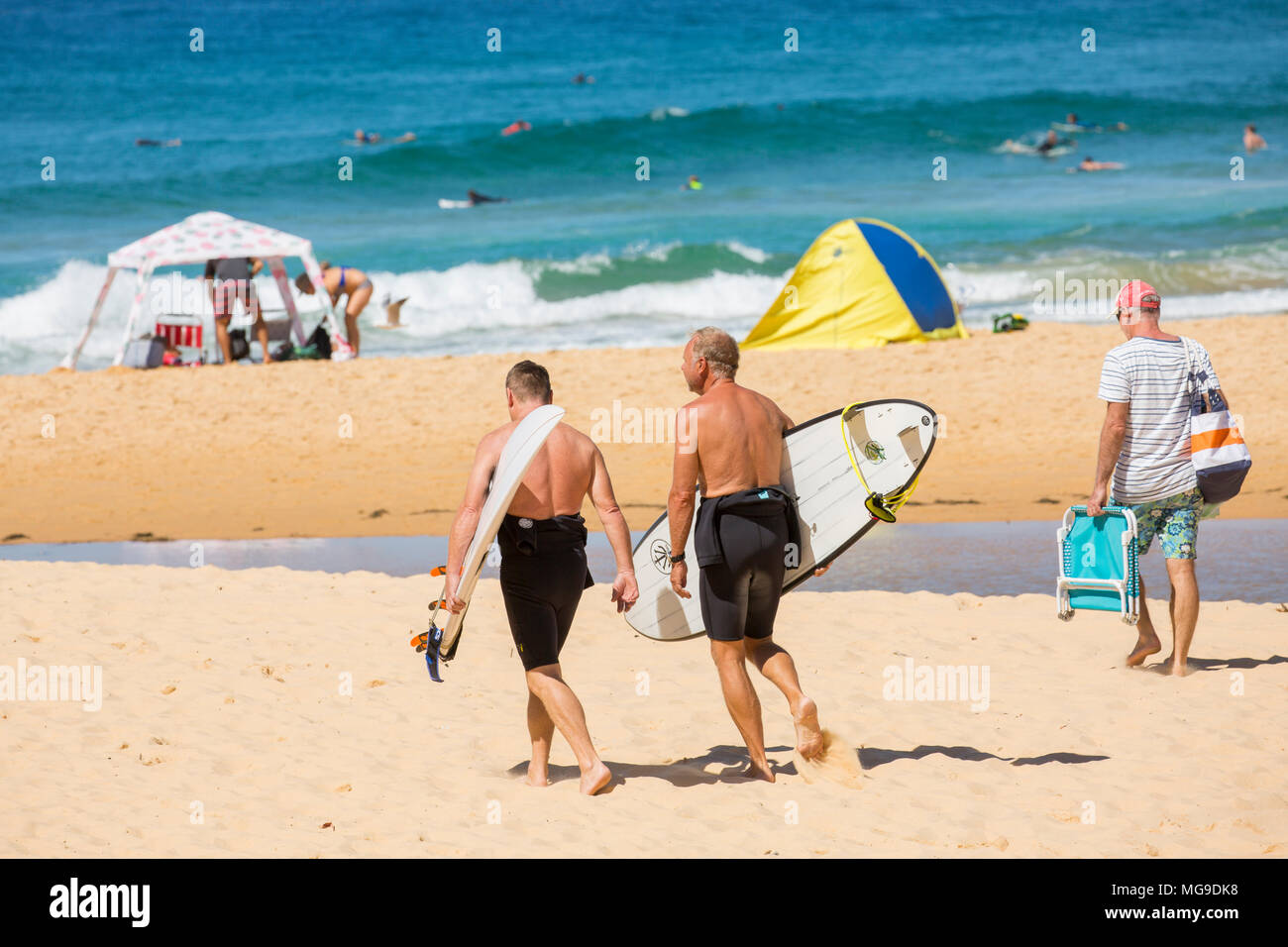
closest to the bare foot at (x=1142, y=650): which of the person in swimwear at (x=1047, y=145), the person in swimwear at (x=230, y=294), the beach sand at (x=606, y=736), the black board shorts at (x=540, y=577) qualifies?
the beach sand at (x=606, y=736)

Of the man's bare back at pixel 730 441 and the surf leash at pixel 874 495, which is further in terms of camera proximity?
the surf leash at pixel 874 495

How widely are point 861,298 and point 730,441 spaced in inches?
422

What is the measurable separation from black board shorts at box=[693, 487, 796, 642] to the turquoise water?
321 centimetres

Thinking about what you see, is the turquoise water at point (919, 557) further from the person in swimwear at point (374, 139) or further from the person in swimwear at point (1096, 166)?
the person in swimwear at point (374, 139)

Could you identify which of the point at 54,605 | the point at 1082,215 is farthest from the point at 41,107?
the point at 54,605

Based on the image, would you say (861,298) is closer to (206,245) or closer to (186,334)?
(206,245)

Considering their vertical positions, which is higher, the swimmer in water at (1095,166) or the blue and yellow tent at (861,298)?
the swimmer in water at (1095,166)

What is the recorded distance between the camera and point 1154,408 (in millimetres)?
5449

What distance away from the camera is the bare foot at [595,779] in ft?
14.3

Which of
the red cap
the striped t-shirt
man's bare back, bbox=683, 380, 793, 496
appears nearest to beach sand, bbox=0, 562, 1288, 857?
the striped t-shirt

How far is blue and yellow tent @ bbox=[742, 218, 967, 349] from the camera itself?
1461 cm

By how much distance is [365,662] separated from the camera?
6.15 metres

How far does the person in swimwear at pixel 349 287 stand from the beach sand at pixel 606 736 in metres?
8.65

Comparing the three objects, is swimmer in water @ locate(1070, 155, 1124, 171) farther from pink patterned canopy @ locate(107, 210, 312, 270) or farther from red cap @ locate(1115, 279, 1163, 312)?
red cap @ locate(1115, 279, 1163, 312)
